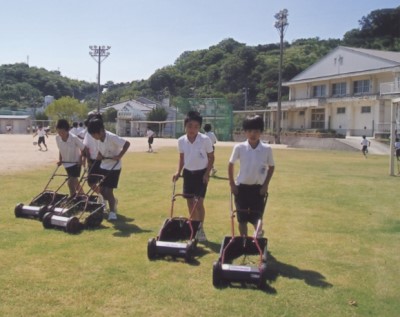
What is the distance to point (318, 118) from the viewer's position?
6019 cm

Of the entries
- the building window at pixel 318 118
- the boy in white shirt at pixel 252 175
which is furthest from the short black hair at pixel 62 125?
the building window at pixel 318 118

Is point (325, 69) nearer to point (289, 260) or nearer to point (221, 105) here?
point (221, 105)

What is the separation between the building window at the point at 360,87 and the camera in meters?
54.1

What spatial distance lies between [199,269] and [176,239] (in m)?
1.03

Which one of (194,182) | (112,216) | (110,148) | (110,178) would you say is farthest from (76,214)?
(194,182)

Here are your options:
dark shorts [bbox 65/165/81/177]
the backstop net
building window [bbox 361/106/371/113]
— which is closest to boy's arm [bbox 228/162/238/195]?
dark shorts [bbox 65/165/81/177]

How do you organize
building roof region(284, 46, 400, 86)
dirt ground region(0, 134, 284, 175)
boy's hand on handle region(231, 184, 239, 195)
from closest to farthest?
boy's hand on handle region(231, 184, 239, 195) < dirt ground region(0, 134, 284, 175) < building roof region(284, 46, 400, 86)

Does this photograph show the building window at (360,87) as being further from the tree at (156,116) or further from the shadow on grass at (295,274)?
the shadow on grass at (295,274)

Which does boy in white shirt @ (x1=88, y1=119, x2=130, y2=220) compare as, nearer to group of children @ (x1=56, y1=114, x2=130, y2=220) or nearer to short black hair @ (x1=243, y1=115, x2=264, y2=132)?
group of children @ (x1=56, y1=114, x2=130, y2=220)

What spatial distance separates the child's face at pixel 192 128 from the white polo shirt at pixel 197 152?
0.13 m

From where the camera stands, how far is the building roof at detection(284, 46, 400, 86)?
51.8 m

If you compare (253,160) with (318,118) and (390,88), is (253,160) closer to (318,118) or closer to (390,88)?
(390,88)

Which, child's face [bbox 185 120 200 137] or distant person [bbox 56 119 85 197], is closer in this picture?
child's face [bbox 185 120 200 137]

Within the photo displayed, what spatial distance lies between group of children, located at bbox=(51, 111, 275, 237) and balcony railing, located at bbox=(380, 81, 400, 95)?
41.0 meters
